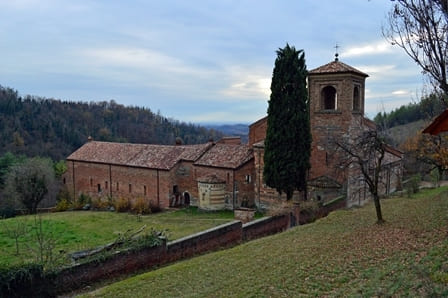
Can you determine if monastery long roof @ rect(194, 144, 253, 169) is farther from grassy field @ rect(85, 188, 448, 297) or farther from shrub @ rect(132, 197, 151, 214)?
grassy field @ rect(85, 188, 448, 297)

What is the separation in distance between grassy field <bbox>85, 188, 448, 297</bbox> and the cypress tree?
7.90 meters

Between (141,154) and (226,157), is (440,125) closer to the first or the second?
(226,157)

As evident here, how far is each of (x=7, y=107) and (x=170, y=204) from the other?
63379 mm

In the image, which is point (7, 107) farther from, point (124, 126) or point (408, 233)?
point (408, 233)

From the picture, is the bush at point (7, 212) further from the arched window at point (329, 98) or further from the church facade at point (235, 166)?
the arched window at point (329, 98)

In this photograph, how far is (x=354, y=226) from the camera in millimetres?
15930

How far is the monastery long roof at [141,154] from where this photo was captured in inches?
1276

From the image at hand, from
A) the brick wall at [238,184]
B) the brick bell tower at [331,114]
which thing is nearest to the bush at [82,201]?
the brick wall at [238,184]

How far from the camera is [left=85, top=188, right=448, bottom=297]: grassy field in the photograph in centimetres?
787

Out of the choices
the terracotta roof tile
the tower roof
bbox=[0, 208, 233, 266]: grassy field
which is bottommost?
bbox=[0, 208, 233, 266]: grassy field

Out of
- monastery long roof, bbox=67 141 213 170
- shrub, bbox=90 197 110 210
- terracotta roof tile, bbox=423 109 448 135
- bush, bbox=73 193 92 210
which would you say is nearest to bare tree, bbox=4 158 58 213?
bush, bbox=73 193 92 210

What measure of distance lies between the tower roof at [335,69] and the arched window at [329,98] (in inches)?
65.0

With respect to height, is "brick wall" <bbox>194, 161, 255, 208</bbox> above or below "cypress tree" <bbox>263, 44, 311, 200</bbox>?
below

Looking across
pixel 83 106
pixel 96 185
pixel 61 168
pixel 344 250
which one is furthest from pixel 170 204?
pixel 83 106
